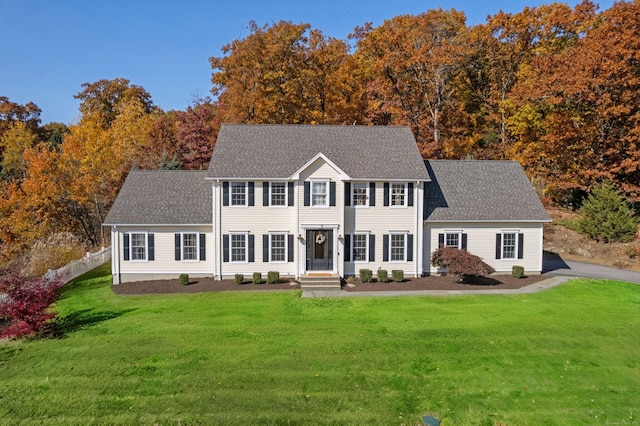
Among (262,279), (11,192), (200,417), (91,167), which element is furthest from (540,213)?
(11,192)

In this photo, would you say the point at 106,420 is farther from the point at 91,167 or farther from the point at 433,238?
the point at 91,167

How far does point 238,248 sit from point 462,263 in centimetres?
1215

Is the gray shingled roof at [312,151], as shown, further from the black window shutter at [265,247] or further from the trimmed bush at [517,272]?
the trimmed bush at [517,272]

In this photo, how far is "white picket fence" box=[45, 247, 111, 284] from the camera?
2348 cm

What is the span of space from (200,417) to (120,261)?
51.4 feet

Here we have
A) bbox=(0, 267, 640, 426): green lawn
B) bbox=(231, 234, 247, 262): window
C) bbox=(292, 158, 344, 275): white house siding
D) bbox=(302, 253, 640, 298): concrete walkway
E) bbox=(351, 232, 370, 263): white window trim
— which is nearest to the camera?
bbox=(0, 267, 640, 426): green lawn

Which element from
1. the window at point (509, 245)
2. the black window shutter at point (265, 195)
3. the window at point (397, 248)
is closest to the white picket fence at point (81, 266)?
the black window shutter at point (265, 195)

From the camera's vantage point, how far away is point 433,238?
24125 mm

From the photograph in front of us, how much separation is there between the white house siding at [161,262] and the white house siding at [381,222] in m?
8.19

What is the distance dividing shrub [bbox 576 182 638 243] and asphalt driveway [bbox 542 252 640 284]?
3202 mm

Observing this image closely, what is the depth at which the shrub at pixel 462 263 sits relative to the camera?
21.5 metres

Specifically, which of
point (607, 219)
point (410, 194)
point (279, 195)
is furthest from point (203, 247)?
point (607, 219)

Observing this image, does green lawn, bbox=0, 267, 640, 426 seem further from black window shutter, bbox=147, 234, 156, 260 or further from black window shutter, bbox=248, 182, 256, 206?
black window shutter, bbox=248, 182, 256, 206

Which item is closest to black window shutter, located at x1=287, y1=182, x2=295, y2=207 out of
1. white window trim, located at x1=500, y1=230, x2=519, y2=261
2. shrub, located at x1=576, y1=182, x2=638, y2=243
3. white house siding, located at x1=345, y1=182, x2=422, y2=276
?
white house siding, located at x1=345, y1=182, x2=422, y2=276
